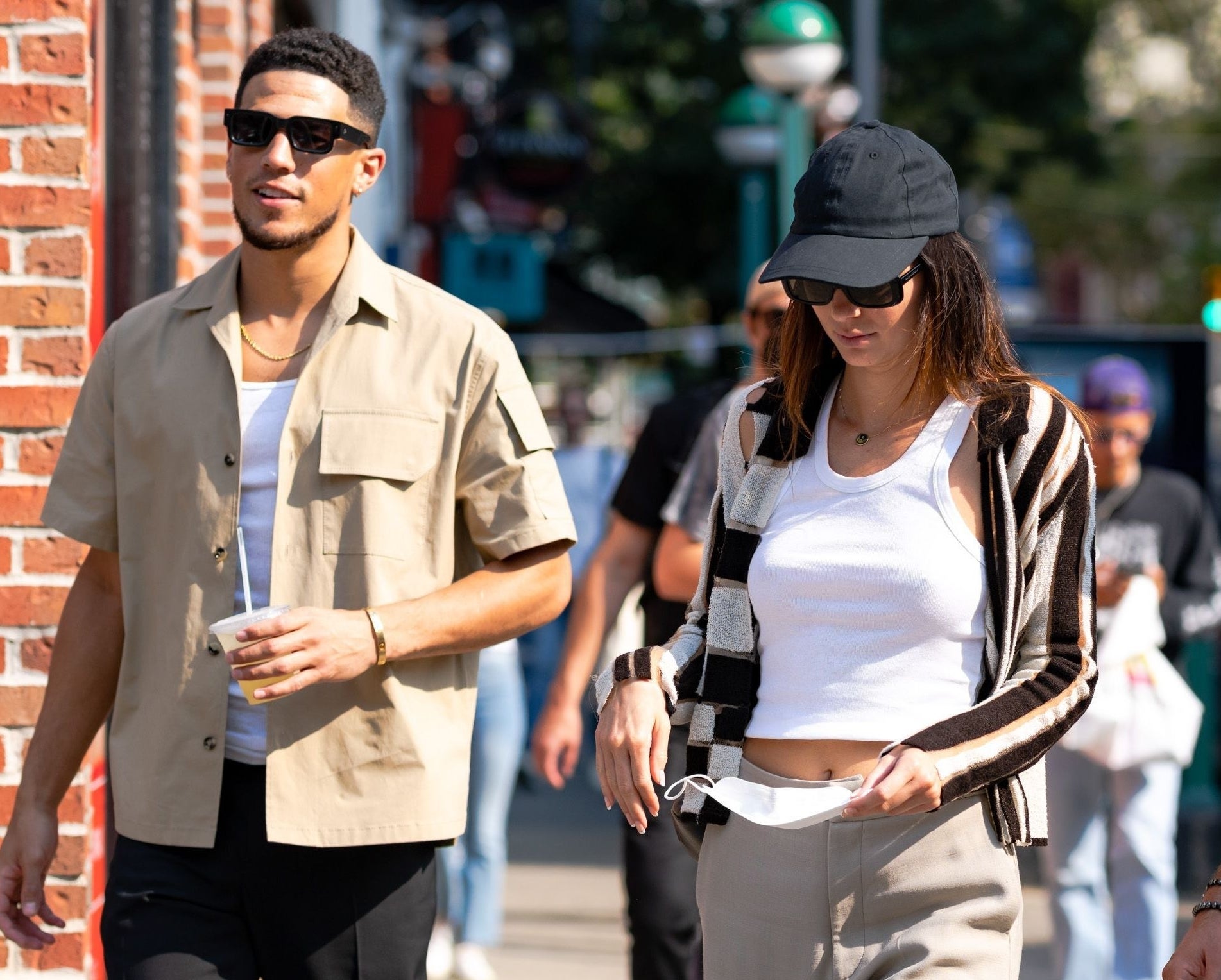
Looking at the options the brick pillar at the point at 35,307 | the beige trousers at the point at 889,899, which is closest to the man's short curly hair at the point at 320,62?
the brick pillar at the point at 35,307

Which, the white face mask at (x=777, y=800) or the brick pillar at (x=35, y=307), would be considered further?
the brick pillar at (x=35, y=307)

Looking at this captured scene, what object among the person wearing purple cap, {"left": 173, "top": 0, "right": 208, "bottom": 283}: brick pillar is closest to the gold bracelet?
{"left": 173, "top": 0, "right": 208, "bottom": 283}: brick pillar

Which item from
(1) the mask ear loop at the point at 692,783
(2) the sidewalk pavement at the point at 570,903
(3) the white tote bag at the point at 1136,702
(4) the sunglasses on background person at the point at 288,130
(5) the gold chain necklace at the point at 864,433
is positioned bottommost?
(2) the sidewalk pavement at the point at 570,903

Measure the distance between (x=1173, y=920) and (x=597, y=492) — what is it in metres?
4.90

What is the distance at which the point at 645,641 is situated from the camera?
435 centimetres

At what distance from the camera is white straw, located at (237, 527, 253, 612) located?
2877 millimetres

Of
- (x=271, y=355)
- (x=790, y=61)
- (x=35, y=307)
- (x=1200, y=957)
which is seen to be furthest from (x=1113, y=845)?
(x=790, y=61)

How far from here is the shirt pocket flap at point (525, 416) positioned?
3127mm

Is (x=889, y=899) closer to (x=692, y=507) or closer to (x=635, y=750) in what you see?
(x=635, y=750)

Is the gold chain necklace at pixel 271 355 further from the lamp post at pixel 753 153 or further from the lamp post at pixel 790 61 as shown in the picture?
the lamp post at pixel 753 153

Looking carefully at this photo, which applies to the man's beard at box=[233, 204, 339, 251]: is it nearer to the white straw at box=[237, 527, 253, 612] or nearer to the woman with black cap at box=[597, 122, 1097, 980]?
the white straw at box=[237, 527, 253, 612]

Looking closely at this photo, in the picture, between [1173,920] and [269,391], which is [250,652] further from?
[1173,920]

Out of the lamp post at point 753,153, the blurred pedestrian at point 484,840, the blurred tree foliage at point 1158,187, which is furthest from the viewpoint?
the blurred tree foliage at point 1158,187

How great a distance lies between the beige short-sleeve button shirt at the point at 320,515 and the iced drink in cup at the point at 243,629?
8.1 inches
